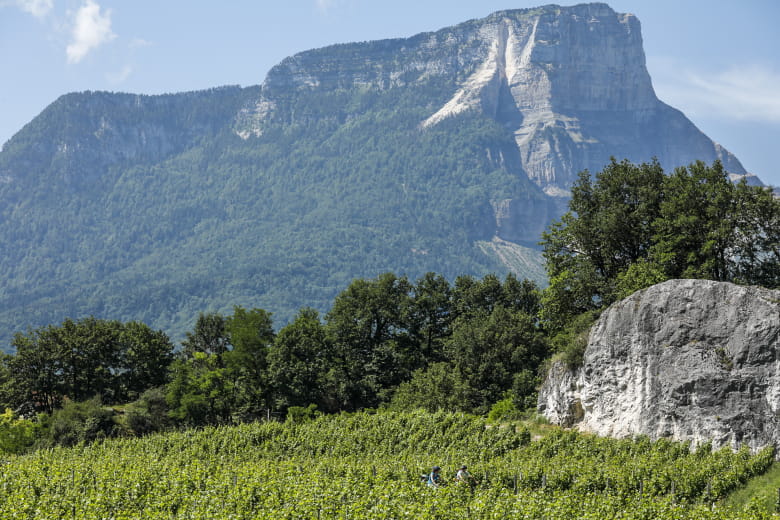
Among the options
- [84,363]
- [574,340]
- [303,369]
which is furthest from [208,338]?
[574,340]

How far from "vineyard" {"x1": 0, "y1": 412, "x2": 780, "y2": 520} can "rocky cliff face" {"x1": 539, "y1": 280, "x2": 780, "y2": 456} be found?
1408 millimetres

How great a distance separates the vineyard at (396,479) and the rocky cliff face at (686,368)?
4.62ft

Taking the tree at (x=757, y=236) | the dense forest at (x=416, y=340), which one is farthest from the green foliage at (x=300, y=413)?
the tree at (x=757, y=236)

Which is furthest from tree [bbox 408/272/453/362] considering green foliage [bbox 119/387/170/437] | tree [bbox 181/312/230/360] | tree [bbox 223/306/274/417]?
green foliage [bbox 119/387/170/437]

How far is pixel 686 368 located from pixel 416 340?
99.3ft

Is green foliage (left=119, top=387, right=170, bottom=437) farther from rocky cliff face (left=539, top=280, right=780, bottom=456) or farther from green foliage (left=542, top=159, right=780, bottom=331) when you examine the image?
rocky cliff face (left=539, top=280, right=780, bottom=456)

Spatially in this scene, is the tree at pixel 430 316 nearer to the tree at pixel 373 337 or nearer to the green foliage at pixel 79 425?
the tree at pixel 373 337

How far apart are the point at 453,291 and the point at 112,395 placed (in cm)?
3027

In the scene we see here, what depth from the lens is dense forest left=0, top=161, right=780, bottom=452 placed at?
41.9 metres

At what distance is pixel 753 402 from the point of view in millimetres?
31391

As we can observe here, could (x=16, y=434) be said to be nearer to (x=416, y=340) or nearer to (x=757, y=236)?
(x=416, y=340)

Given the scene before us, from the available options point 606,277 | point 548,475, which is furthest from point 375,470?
point 606,277

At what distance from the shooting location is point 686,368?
110 feet

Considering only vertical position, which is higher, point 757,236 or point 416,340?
point 757,236
